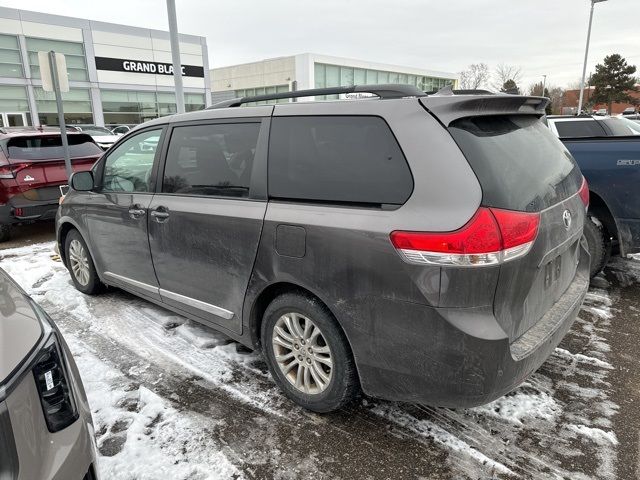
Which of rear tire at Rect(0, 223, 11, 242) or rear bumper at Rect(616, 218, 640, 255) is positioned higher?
rear bumper at Rect(616, 218, 640, 255)

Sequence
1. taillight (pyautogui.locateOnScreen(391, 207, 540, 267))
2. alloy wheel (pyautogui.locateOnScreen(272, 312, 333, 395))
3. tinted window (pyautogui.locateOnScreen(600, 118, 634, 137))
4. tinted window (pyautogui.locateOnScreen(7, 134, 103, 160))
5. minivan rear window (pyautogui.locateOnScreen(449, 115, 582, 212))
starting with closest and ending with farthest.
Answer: taillight (pyautogui.locateOnScreen(391, 207, 540, 267))
minivan rear window (pyautogui.locateOnScreen(449, 115, 582, 212))
alloy wheel (pyautogui.locateOnScreen(272, 312, 333, 395))
tinted window (pyautogui.locateOnScreen(600, 118, 634, 137))
tinted window (pyautogui.locateOnScreen(7, 134, 103, 160))

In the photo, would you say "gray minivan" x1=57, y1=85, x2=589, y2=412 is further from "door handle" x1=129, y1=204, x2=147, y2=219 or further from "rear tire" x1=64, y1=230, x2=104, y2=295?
"rear tire" x1=64, y1=230, x2=104, y2=295

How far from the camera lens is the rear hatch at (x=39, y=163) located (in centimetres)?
671

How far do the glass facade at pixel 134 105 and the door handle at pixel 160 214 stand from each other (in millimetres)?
31625

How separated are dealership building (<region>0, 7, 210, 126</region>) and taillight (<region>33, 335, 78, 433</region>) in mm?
31078

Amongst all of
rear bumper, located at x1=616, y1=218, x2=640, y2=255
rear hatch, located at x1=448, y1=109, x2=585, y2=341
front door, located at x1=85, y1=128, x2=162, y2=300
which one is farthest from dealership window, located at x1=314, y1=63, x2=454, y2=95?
rear hatch, located at x1=448, y1=109, x2=585, y2=341

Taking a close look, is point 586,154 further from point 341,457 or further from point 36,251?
point 36,251

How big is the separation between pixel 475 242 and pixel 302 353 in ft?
4.02

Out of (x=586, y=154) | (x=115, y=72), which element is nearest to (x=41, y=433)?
(x=586, y=154)

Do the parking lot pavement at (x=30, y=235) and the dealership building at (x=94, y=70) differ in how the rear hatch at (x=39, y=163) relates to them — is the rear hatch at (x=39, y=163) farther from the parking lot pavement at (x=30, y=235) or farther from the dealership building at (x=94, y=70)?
the dealership building at (x=94, y=70)

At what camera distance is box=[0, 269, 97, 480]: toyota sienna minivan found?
1302 millimetres

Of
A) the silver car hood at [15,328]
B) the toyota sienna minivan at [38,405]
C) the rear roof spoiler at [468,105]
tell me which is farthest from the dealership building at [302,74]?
the toyota sienna minivan at [38,405]

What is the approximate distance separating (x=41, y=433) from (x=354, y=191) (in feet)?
5.30

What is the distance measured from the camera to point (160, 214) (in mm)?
3365
